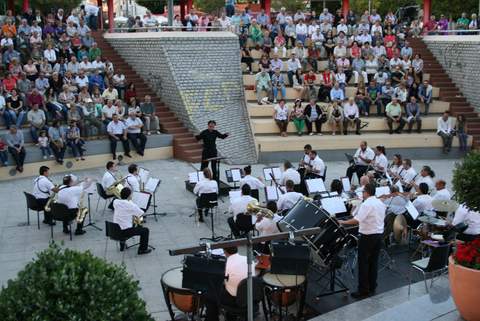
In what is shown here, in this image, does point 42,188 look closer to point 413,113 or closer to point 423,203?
point 423,203

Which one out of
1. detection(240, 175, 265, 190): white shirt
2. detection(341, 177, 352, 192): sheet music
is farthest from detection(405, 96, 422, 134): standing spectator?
detection(240, 175, 265, 190): white shirt

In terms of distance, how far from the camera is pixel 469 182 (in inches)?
316

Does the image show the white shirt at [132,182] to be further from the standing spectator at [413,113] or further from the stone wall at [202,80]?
the standing spectator at [413,113]

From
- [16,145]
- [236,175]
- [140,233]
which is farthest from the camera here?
[16,145]

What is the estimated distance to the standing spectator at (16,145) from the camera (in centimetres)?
1888

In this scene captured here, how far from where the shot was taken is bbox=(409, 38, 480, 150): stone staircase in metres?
24.2

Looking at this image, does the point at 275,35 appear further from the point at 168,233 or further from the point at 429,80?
the point at 168,233

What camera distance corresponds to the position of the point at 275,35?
28.2 metres

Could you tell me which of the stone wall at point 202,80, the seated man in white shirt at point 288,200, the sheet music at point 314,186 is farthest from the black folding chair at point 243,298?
the stone wall at point 202,80

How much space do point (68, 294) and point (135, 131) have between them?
53.0ft

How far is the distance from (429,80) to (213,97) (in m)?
9.42

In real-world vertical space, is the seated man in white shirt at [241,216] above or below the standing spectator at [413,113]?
below

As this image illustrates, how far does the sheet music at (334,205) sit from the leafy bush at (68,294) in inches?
268

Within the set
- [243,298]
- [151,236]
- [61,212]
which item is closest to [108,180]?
[61,212]
